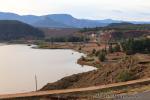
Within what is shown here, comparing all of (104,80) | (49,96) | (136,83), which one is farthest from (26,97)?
(104,80)

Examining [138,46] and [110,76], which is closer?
[110,76]

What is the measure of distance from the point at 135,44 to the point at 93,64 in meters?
10.3

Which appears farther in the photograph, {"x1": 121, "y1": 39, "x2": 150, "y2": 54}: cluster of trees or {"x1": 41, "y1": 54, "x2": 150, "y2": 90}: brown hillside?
{"x1": 121, "y1": 39, "x2": 150, "y2": 54}: cluster of trees

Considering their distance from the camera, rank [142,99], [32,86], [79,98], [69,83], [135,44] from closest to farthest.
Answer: [142,99] < [79,98] < [69,83] < [32,86] < [135,44]

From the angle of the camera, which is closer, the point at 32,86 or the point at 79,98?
the point at 79,98

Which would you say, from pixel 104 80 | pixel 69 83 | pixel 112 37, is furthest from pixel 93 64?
pixel 112 37

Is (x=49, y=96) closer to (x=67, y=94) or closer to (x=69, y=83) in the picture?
(x=67, y=94)

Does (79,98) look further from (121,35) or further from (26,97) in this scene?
(121,35)

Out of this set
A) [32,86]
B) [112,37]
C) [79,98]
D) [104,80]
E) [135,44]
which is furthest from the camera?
[112,37]

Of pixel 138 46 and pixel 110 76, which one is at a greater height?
pixel 110 76

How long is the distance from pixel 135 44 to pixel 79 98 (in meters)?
57.4

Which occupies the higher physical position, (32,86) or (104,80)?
(104,80)

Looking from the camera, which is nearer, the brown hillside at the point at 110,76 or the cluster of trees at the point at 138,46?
the brown hillside at the point at 110,76

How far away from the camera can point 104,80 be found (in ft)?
97.0
